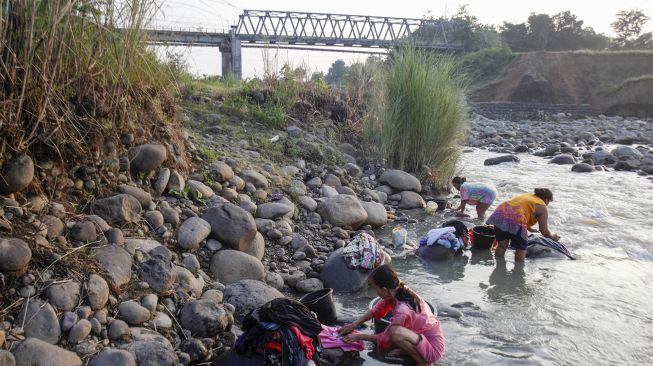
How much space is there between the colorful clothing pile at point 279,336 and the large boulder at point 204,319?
14.3 inches

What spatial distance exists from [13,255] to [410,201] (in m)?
5.86

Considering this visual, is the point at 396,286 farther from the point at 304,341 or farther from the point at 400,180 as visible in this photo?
the point at 400,180

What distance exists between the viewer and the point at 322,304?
4.18 metres

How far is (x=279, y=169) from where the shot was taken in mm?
7457

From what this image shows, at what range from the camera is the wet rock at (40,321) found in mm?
2988

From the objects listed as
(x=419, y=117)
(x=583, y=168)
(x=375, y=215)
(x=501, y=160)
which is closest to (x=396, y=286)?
(x=375, y=215)

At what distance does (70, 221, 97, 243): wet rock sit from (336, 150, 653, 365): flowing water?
6.70 feet

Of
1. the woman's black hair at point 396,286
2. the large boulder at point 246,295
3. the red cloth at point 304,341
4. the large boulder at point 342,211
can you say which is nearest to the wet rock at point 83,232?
the large boulder at point 246,295

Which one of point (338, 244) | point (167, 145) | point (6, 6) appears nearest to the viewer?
point (6, 6)

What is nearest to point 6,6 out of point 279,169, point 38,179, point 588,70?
point 38,179

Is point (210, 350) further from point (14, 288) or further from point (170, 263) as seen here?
point (14, 288)

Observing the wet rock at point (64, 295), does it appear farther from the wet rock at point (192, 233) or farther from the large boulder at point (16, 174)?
the wet rock at point (192, 233)

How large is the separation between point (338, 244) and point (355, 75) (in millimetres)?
6239

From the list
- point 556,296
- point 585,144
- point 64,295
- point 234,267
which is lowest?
point 585,144
